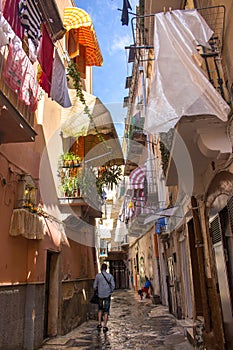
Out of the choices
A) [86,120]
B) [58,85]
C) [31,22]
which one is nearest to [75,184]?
[86,120]

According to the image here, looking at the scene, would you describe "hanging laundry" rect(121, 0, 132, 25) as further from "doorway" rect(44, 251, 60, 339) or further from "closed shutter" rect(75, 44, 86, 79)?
"closed shutter" rect(75, 44, 86, 79)

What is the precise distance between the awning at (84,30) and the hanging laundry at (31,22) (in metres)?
4.57

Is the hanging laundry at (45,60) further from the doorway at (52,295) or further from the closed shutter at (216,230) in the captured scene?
the closed shutter at (216,230)

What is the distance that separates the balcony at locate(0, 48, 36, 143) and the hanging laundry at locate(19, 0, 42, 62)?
113cm

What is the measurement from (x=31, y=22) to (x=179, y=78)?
366 cm

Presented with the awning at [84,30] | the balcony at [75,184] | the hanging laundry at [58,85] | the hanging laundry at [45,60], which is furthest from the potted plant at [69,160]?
the awning at [84,30]

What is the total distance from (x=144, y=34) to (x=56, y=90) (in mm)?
3655

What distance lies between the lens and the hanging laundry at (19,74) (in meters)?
4.91

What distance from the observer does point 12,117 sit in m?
5.19

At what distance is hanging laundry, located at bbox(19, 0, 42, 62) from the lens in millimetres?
5926

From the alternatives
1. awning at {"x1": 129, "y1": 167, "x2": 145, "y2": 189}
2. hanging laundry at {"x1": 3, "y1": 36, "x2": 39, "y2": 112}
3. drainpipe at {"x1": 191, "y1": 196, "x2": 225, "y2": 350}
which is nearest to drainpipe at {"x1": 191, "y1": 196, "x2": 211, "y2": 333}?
drainpipe at {"x1": 191, "y1": 196, "x2": 225, "y2": 350}

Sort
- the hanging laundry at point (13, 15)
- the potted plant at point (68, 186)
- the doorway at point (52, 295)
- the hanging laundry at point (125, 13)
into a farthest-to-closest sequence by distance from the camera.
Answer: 1. the potted plant at point (68, 186)
2. the doorway at point (52, 295)
3. the hanging laundry at point (125, 13)
4. the hanging laundry at point (13, 15)

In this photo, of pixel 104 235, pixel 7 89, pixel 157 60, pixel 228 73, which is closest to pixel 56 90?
pixel 7 89

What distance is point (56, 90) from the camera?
7.16 meters
